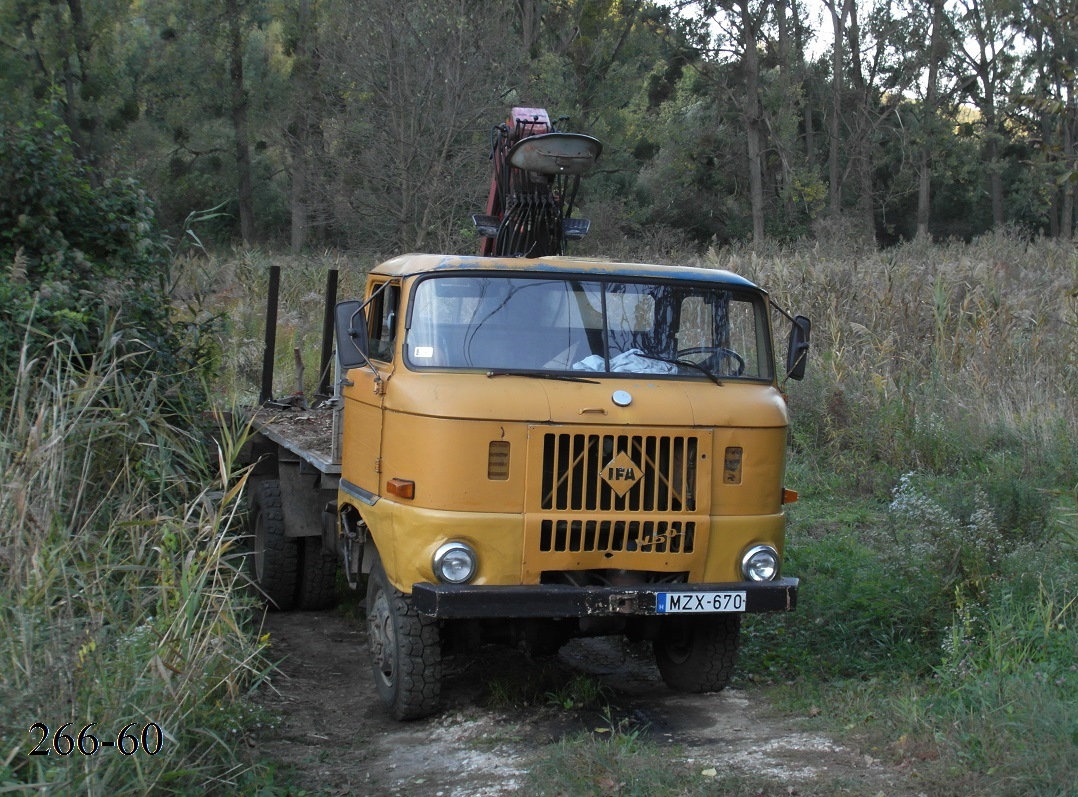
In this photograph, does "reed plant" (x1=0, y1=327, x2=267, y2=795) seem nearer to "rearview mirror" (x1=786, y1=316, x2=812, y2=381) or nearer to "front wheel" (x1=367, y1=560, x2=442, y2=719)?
"front wheel" (x1=367, y1=560, x2=442, y2=719)

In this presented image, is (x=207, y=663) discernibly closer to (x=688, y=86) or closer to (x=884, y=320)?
(x=884, y=320)

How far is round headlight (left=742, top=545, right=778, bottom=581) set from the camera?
5734 millimetres

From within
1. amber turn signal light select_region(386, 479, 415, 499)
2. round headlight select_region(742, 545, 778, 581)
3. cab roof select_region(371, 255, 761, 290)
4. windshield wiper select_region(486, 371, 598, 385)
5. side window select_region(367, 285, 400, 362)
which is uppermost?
cab roof select_region(371, 255, 761, 290)

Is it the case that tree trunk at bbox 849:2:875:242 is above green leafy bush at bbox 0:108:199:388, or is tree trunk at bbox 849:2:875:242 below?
above

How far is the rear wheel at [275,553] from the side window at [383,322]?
213 cm

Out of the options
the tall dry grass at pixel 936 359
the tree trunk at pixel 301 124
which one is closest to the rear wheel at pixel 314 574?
the tall dry grass at pixel 936 359

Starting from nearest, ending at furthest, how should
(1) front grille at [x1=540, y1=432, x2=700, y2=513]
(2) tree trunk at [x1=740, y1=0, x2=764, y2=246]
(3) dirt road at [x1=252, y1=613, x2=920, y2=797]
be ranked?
(3) dirt road at [x1=252, y1=613, x2=920, y2=797] < (1) front grille at [x1=540, y1=432, x2=700, y2=513] < (2) tree trunk at [x1=740, y1=0, x2=764, y2=246]

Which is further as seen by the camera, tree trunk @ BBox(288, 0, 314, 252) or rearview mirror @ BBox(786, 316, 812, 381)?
tree trunk @ BBox(288, 0, 314, 252)

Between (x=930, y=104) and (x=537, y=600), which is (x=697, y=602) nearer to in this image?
(x=537, y=600)

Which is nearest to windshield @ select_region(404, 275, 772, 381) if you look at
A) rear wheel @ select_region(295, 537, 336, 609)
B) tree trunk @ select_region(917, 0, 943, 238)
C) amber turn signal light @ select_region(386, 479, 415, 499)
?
amber turn signal light @ select_region(386, 479, 415, 499)

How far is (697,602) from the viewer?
5.45 m

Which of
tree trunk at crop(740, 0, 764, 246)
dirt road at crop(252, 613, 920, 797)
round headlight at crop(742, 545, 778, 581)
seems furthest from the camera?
tree trunk at crop(740, 0, 764, 246)

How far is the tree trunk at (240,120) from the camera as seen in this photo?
35781 millimetres

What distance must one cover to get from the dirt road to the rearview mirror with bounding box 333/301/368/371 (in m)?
1.75
